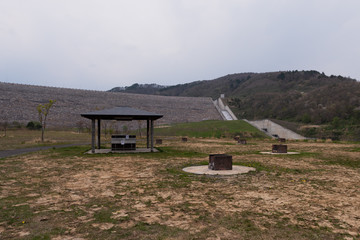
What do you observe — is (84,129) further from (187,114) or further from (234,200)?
(234,200)

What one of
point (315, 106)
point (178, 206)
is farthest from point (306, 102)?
point (178, 206)

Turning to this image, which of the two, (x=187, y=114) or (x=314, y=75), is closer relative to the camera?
(x=187, y=114)

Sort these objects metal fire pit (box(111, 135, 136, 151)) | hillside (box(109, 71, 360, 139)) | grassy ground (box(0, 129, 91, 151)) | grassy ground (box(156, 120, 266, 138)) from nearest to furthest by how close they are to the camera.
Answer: metal fire pit (box(111, 135, 136, 151)) < grassy ground (box(0, 129, 91, 151)) < grassy ground (box(156, 120, 266, 138)) < hillside (box(109, 71, 360, 139))

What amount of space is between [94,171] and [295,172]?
6509mm

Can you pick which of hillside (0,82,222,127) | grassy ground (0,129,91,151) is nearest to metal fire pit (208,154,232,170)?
grassy ground (0,129,91,151)

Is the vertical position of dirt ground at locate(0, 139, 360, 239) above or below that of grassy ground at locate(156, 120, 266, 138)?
below

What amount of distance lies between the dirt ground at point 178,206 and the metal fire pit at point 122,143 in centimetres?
763

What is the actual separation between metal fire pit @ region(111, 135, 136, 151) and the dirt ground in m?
7.63

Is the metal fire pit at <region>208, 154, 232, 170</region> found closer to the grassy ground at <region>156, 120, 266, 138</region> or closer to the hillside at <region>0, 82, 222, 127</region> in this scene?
the grassy ground at <region>156, 120, 266, 138</region>

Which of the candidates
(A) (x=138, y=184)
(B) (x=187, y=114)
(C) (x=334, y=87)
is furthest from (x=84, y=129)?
(C) (x=334, y=87)

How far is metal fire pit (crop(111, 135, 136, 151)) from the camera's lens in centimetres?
Result: 1549

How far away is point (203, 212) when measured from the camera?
439 cm

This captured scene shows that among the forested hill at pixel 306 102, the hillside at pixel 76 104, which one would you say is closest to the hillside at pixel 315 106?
the forested hill at pixel 306 102

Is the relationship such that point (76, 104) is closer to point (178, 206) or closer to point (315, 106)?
point (315, 106)
